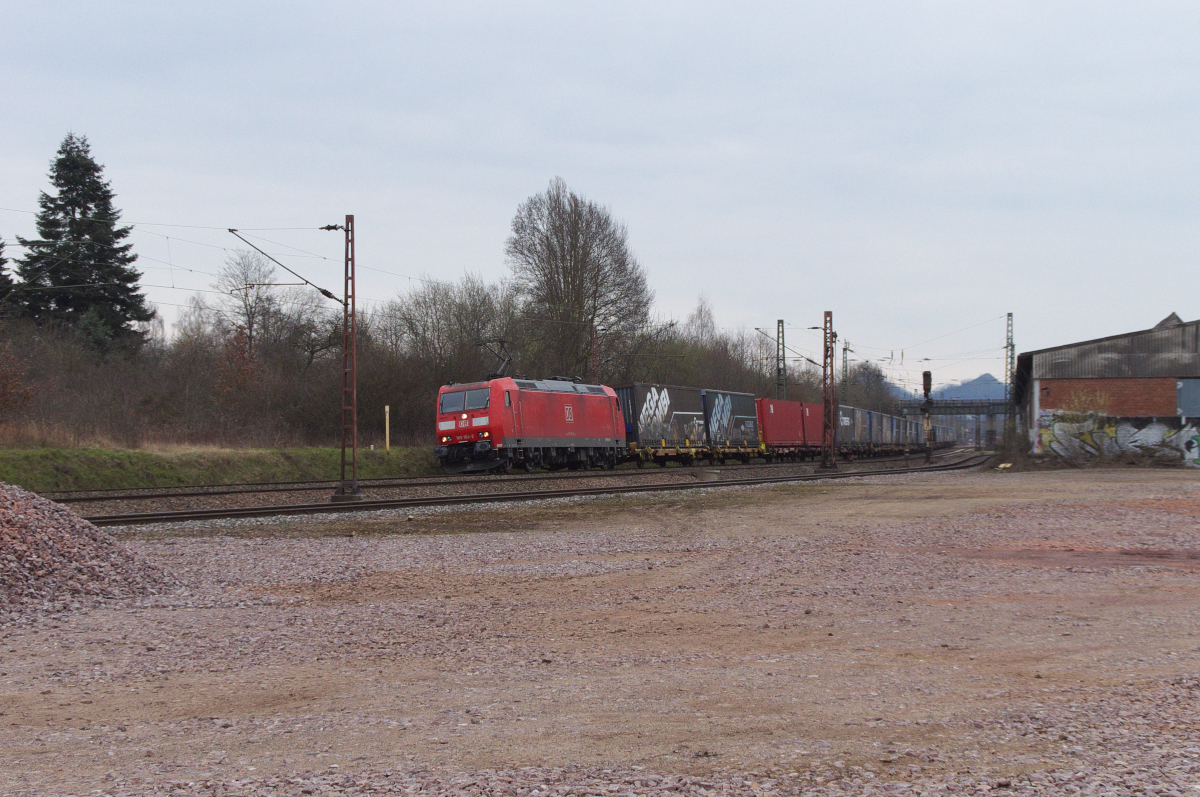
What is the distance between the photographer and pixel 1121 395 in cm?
4462

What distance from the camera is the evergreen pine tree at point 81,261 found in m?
42.9

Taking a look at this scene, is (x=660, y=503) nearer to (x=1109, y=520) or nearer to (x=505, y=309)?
(x=1109, y=520)

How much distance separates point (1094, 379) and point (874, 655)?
4482 centimetres

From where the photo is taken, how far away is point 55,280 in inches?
1714

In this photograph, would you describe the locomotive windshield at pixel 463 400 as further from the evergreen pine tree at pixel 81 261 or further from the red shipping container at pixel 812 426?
the red shipping container at pixel 812 426

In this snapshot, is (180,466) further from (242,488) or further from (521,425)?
(521,425)

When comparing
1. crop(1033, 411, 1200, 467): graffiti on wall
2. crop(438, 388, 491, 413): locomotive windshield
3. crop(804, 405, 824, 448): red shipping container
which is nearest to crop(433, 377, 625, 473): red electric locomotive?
crop(438, 388, 491, 413): locomotive windshield

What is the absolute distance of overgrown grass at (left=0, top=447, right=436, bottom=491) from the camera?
24328 mm

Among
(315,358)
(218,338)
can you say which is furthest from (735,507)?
(218,338)

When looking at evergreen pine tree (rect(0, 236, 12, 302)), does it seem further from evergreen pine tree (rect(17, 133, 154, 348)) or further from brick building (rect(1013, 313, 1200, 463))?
brick building (rect(1013, 313, 1200, 463))

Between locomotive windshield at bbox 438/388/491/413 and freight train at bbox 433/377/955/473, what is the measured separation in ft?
0.11

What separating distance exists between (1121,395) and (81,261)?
50.7 metres

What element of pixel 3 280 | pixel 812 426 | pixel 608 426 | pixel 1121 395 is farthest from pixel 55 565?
pixel 812 426

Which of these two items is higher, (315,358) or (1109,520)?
(315,358)
